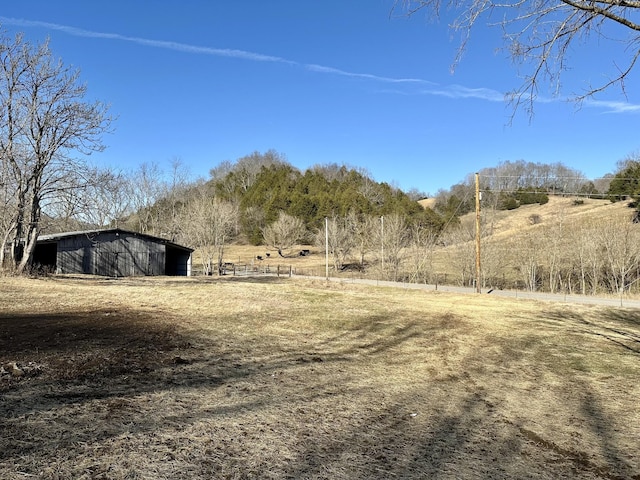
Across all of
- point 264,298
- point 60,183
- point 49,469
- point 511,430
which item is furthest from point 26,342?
point 60,183

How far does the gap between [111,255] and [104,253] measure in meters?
0.56

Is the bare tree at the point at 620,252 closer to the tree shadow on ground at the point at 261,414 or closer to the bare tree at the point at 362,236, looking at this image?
the bare tree at the point at 362,236

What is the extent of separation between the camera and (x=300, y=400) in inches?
207

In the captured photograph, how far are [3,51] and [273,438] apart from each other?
22.8 meters

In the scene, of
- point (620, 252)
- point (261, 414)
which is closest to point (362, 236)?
point (620, 252)

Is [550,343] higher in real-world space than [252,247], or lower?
lower

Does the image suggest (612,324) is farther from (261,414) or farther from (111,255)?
(111,255)

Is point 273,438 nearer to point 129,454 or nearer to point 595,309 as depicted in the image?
point 129,454

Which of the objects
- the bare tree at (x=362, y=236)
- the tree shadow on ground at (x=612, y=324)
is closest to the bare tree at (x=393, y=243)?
the bare tree at (x=362, y=236)

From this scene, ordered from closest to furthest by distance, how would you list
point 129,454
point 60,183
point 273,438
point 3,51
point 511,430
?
point 129,454 < point 273,438 < point 511,430 < point 3,51 < point 60,183

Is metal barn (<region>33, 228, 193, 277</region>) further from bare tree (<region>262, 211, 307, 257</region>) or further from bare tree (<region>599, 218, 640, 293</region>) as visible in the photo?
bare tree (<region>599, 218, 640, 293</region>)

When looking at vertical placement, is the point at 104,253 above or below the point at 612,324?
above

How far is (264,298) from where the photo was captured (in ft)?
57.6

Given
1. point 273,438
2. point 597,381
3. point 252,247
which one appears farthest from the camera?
point 252,247
